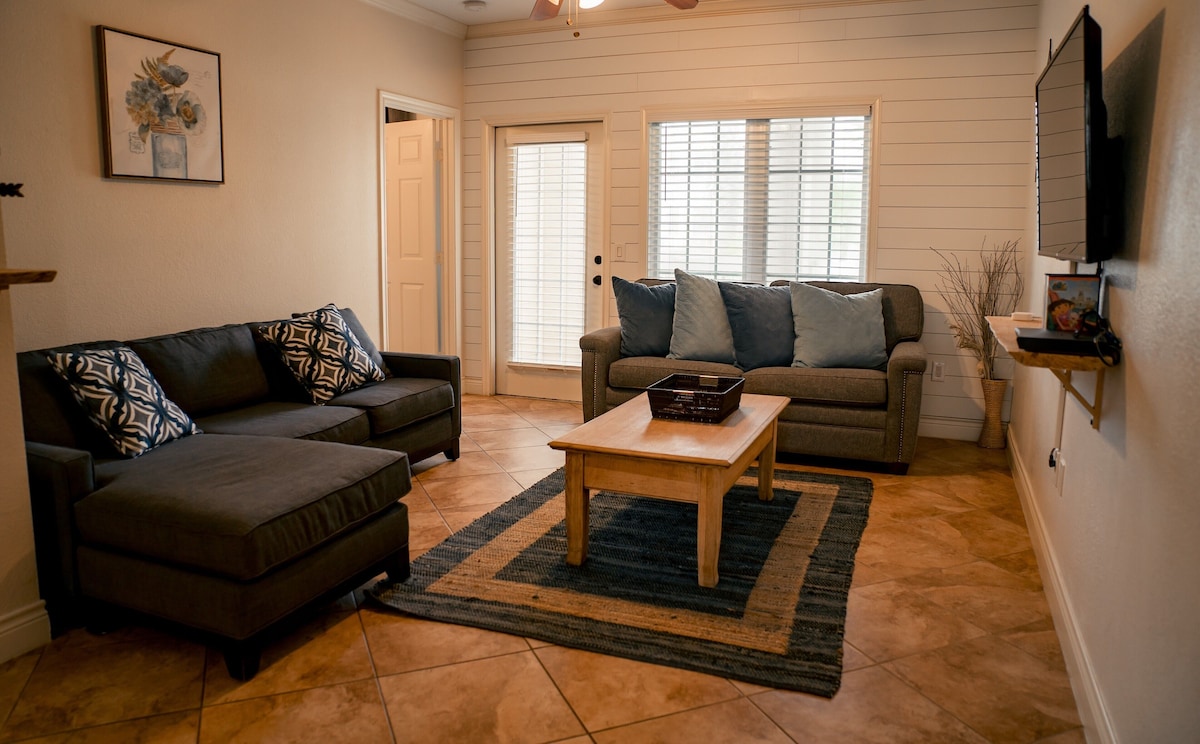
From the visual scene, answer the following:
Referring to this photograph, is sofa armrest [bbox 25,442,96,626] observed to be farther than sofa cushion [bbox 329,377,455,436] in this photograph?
No

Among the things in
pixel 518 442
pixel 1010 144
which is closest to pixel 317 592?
pixel 518 442

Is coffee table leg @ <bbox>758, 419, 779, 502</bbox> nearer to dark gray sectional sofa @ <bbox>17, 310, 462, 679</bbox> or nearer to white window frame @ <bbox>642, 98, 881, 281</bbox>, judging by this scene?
dark gray sectional sofa @ <bbox>17, 310, 462, 679</bbox>

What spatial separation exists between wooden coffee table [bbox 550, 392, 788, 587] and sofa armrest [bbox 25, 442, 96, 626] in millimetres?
1428

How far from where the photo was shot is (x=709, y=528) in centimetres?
284

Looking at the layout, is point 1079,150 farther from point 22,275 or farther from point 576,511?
point 22,275

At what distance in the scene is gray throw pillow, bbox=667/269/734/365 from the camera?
480 centimetres

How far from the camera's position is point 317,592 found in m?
2.53

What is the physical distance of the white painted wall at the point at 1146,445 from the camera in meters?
1.50

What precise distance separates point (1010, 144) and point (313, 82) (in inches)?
153

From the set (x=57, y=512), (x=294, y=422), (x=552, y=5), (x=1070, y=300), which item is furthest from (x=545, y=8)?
(x=57, y=512)

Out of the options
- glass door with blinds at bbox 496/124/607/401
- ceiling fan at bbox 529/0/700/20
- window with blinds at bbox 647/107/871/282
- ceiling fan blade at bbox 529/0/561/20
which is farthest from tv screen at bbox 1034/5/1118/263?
glass door with blinds at bbox 496/124/607/401

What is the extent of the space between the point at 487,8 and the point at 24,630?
4447 millimetres

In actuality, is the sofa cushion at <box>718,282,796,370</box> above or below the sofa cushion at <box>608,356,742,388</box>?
above

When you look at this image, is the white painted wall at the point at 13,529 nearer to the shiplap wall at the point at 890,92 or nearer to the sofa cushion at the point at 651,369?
the sofa cushion at the point at 651,369
